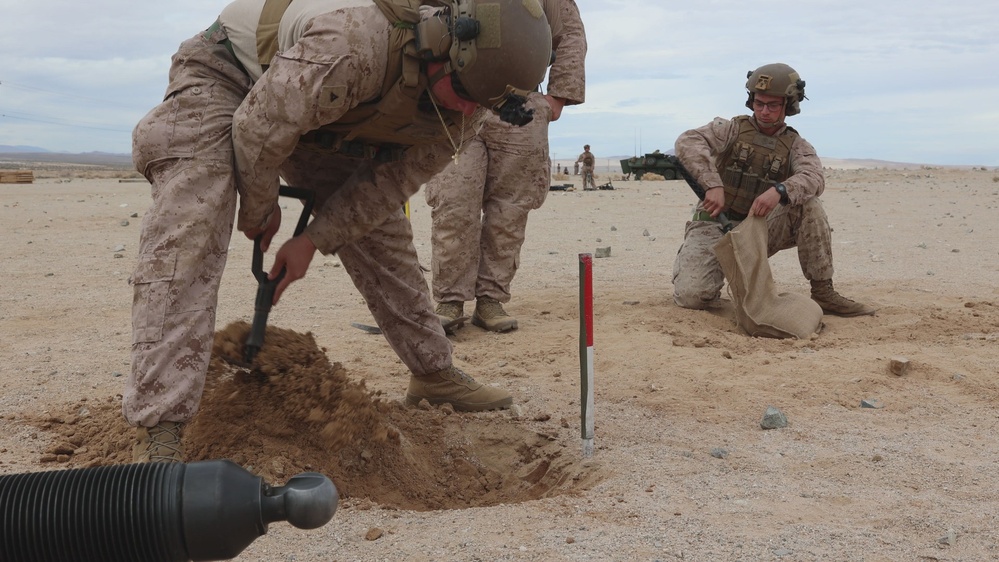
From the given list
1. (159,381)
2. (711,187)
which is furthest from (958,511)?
(711,187)

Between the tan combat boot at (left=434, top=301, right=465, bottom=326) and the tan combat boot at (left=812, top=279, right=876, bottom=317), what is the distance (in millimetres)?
2318

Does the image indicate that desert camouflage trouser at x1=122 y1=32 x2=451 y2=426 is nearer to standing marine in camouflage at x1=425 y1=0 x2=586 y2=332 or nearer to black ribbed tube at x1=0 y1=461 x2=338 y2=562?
black ribbed tube at x1=0 y1=461 x2=338 y2=562

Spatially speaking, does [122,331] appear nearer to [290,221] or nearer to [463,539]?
[463,539]

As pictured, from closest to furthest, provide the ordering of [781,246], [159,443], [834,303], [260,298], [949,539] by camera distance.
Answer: [949,539]
[159,443]
[260,298]
[834,303]
[781,246]

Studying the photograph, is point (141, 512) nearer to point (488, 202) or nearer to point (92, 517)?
point (92, 517)

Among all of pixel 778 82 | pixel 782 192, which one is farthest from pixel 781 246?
pixel 778 82

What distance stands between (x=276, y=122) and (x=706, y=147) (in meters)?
3.73

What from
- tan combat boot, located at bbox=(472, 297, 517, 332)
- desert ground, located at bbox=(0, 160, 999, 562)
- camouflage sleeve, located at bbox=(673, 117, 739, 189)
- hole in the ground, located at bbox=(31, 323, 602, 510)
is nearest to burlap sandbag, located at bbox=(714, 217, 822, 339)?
desert ground, located at bbox=(0, 160, 999, 562)

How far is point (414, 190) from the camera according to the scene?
10.9 ft

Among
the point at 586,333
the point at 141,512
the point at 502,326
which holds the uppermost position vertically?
the point at 141,512

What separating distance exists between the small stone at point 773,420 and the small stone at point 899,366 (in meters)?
0.96

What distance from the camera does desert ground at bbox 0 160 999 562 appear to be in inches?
103

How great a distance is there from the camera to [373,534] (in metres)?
2.60

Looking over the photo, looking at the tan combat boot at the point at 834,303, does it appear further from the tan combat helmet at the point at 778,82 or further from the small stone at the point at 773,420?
the small stone at the point at 773,420
